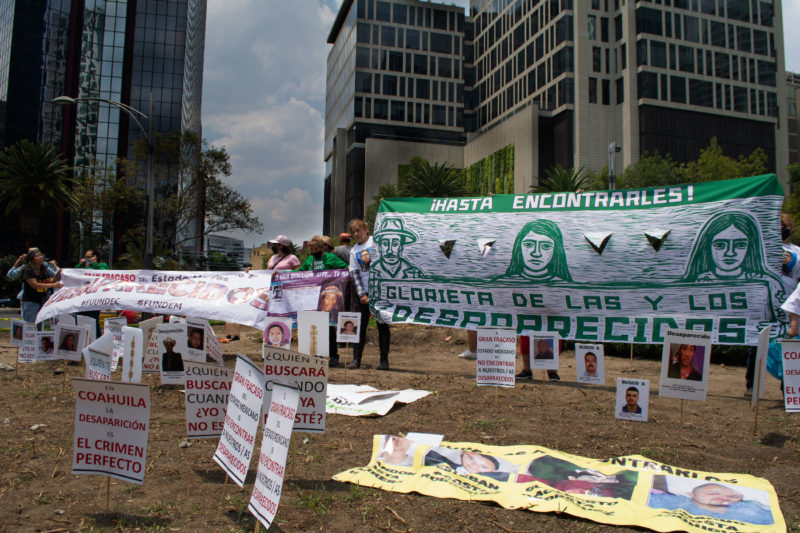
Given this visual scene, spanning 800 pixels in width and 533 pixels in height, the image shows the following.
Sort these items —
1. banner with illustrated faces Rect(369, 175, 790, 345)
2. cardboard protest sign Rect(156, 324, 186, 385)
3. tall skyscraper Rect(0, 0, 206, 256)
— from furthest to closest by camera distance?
tall skyscraper Rect(0, 0, 206, 256), banner with illustrated faces Rect(369, 175, 790, 345), cardboard protest sign Rect(156, 324, 186, 385)

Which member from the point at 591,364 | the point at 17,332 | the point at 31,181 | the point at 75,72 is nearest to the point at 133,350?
the point at 17,332

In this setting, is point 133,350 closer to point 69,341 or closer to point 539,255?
point 69,341

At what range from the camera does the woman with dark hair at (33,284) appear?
30.9 feet

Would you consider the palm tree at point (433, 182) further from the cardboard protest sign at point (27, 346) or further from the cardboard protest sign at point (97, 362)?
the cardboard protest sign at point (97, 362)

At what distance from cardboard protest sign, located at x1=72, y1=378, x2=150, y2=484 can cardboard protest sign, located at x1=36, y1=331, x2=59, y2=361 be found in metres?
4.88

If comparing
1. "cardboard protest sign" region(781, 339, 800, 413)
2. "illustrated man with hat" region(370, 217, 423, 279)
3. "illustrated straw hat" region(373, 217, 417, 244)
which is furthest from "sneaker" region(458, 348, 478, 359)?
A: "cardboard protest sign" region(781, 339, 800, 413)

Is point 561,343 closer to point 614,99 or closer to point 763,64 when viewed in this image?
point 614,99

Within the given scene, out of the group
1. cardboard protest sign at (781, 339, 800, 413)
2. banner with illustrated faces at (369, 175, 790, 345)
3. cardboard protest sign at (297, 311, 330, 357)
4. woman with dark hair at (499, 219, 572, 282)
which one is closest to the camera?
cardboard protest sign at (781, 339, 800, 413)

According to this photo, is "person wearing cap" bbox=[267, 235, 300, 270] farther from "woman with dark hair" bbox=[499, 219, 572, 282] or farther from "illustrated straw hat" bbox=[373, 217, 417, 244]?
"woman with dark hair" bbox=[499, 219, 572, 282]

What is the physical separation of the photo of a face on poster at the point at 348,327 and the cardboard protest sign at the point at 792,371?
469 centimetres

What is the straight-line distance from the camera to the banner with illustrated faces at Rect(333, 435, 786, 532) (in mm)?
2912

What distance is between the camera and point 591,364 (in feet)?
18.7

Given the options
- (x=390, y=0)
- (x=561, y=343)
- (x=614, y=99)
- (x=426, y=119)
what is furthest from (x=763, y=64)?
(x=561, y=343)

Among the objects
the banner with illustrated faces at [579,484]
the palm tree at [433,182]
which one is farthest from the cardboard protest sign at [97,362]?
the palm tree at [433,182]
